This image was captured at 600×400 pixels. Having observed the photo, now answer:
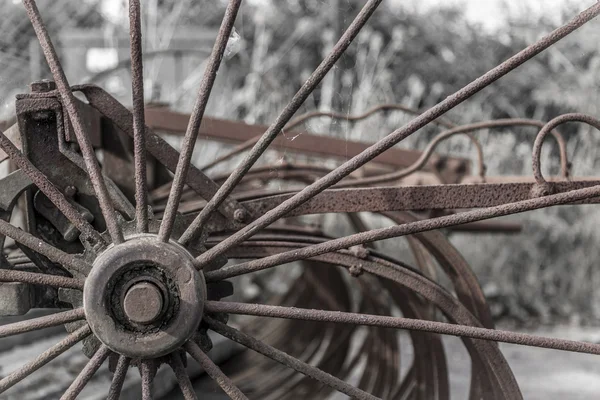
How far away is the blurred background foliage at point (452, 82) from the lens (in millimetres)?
6199

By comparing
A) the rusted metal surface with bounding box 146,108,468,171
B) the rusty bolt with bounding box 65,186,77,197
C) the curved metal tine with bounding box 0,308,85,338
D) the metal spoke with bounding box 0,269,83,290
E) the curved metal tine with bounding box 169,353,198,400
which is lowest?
the curved metal tine with bounding box 169,353,198,400

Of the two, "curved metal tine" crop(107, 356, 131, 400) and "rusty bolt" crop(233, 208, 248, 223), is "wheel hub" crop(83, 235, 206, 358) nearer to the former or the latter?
"curved metal tine" crop(107, 356, 131, 400)

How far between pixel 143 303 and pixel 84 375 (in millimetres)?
201

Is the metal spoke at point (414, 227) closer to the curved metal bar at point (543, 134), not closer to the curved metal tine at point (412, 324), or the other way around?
the curved metal tine at point (412, 324)

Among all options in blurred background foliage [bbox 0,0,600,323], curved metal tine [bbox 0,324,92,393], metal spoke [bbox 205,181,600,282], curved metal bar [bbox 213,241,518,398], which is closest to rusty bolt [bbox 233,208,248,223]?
curved metal bar [bbox 213,241,518,398]

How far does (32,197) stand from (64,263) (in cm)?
34

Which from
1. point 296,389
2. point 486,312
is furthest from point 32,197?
point 296,389

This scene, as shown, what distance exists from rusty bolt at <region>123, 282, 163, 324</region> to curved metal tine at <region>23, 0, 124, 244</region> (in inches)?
4.5

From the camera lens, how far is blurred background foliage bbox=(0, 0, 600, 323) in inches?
244

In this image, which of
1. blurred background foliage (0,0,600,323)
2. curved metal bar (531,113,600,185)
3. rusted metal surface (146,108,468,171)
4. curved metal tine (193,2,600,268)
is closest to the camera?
curved metal tine (193,2,600,268)

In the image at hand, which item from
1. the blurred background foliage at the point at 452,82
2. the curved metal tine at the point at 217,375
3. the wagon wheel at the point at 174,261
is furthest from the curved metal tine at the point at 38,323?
the blurred background foliage at the point at 452,82

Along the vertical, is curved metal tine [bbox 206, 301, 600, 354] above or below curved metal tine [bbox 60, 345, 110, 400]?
above

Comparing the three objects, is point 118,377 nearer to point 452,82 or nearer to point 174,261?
point 174,261

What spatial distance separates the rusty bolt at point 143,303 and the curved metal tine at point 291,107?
136 millimetres
